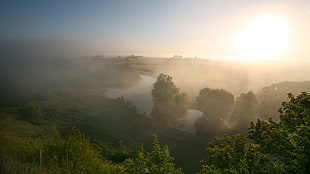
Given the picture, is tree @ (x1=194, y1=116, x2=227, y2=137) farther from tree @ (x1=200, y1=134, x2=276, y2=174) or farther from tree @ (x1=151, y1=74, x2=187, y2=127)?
tree @ (x1=200, y1=134, x2=276, y2=174)

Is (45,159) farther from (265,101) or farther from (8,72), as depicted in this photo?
(8,72)

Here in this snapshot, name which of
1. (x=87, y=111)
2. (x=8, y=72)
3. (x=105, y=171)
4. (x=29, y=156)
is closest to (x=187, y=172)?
(x=105, y=171)

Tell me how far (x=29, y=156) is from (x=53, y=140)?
349cm

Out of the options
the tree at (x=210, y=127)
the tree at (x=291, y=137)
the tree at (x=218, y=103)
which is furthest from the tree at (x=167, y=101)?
the tree at (x=291, y=137)

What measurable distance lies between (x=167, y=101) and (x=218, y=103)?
18.6 metres

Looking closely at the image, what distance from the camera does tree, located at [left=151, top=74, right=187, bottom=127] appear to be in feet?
209

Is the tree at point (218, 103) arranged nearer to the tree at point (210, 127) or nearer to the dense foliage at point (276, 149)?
the tree at point (210, 127)

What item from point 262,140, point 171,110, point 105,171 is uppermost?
point 262,140

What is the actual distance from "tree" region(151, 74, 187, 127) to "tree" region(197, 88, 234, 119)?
10.2 meters

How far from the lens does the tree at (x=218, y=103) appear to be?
5838cm

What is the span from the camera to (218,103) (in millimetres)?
59062

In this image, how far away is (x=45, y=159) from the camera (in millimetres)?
17797

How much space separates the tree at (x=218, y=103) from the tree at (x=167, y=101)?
10.2 meters

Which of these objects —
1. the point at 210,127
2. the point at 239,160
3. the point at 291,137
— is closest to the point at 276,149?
the point at 239,160
